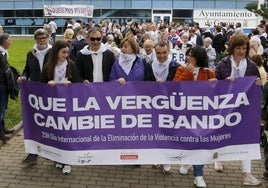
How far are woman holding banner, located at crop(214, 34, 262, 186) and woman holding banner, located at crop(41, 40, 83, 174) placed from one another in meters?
2.03

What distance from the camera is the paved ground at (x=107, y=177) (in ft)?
17.0

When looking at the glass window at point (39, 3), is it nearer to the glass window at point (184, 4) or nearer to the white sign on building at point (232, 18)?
the glass window at point (184, 4)

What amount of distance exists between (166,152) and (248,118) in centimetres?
113

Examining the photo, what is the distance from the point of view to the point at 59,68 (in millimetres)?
5234

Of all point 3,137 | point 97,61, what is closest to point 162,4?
point 3,137

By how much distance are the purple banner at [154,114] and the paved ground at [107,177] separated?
2.01 ft

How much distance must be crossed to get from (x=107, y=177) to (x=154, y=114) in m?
1.26

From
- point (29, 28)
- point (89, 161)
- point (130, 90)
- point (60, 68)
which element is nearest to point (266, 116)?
point (130, 90)

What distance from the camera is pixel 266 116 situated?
5.82 metres

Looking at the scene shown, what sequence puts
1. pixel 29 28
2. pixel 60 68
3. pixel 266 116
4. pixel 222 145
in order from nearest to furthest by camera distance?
pixel 222 145
pixel 60 68
pixel 266 116
pixel 29 28

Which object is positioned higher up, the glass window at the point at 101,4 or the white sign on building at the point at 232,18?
the glass window at the point at 101,4

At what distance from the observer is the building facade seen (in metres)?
42.6

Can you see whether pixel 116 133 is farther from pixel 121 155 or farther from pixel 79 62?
pixel 79 62

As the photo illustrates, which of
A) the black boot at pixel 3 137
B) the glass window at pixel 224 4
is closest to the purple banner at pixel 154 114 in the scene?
the black boot at pixel 3 137
